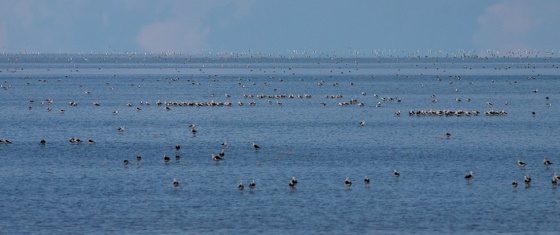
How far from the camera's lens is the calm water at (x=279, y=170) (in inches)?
1674

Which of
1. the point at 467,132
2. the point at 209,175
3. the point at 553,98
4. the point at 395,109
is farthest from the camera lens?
the point at 553,98

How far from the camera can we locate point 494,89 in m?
140

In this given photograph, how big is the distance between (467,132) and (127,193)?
32803 mm

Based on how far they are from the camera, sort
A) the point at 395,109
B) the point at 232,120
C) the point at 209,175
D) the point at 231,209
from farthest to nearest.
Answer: the point at 395,109 → the point at 232,120 → the point at 209,175 → the point at 231,209

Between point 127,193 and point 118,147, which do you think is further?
point 118,147

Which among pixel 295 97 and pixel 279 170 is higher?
pixel 295 97

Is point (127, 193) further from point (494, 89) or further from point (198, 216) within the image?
point (494, 89)

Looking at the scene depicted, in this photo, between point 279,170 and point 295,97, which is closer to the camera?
point 279,170

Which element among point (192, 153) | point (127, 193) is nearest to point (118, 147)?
point (192, 153)

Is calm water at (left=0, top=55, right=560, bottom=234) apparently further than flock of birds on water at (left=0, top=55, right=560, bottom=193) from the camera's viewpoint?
No

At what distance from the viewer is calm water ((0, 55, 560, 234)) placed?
42.5 meters

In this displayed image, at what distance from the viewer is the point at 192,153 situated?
65125 mm

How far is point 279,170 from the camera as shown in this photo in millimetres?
56906

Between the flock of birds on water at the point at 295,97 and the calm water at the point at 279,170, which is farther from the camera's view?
the flock of birds on water at the point at 295,97
